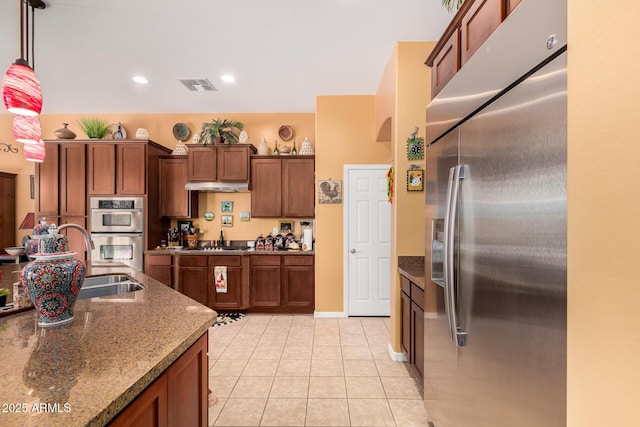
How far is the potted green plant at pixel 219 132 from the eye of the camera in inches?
174

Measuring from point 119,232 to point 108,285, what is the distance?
2.57 meters

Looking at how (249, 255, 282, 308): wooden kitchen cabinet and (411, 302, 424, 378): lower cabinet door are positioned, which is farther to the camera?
(249, 255, 282, 308): wooden kitchen cabinet

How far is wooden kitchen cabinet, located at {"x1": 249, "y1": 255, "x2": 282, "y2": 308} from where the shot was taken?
427 cm

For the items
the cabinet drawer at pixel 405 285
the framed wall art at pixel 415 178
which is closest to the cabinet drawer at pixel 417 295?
the cabinet drawer at pixel 405 285

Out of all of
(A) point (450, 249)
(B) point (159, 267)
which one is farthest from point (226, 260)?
(A) point (450, 249)

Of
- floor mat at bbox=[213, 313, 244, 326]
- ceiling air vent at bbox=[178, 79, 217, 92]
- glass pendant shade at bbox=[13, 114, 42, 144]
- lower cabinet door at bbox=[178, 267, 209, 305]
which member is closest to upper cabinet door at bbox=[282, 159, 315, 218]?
ceiling air vent at bbox=[178, 79, 217, 92]

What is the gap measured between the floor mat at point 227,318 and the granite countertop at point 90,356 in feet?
8.67

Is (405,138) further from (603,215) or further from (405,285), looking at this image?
(603,215)

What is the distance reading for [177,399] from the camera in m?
1.11

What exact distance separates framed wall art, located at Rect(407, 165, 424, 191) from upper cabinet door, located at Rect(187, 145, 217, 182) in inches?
114

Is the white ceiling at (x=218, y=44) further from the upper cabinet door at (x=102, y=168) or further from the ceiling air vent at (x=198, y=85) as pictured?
the upper cabinet door at (x=102, y=168)

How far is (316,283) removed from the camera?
424cm

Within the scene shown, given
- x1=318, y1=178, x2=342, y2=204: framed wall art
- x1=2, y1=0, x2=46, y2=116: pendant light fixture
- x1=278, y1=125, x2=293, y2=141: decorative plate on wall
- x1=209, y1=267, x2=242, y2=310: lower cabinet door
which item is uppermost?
x1=278, y1=125, x2=293, y2=141: decorative plate on wall

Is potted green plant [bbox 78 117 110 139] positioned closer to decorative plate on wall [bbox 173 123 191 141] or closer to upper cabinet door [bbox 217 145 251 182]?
decorative plate on wall [bbox 173 123 191 141]
